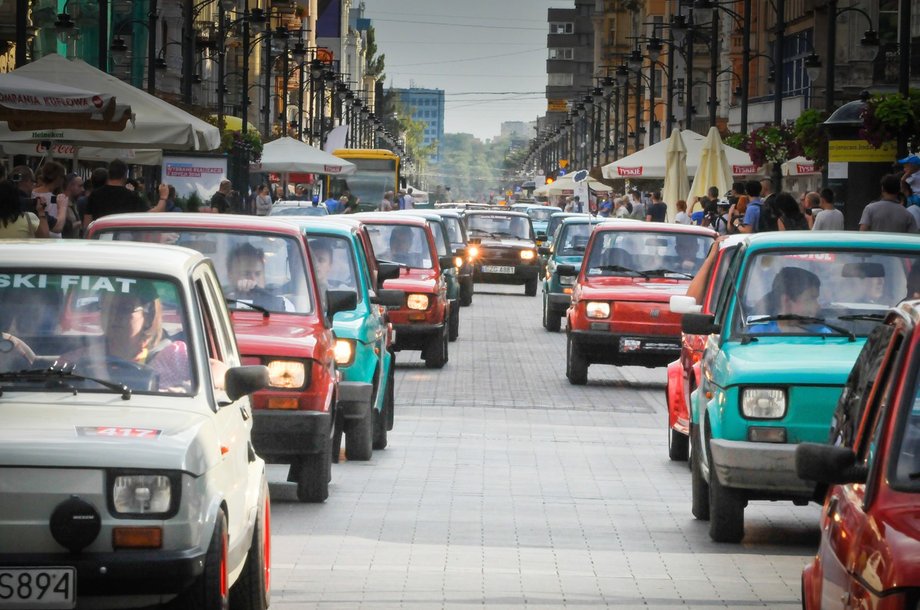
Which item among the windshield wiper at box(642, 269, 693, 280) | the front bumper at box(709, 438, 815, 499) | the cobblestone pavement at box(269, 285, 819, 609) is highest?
the windshield wiper at box(642, 269, 693, 280)

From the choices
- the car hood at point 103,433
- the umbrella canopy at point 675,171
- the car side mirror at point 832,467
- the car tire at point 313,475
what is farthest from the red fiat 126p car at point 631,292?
the umbrella canopy at point 675,171

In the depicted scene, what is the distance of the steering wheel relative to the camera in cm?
746

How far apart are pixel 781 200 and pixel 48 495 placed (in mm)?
17297

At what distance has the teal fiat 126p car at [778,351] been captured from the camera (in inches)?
403

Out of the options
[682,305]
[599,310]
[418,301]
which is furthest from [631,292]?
[682,305]

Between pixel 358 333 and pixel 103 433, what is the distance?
25.0 feet

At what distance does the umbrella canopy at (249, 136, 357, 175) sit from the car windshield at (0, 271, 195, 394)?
129 ft

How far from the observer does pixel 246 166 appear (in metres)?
43.6

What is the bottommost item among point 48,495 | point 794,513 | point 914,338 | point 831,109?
point 794,513

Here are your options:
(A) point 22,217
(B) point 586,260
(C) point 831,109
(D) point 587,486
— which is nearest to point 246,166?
(C) point 831,109

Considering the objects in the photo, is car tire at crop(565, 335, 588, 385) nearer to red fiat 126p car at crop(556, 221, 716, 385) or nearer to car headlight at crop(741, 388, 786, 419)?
red fiat 126p car at crop(556, 221, 716, 385)

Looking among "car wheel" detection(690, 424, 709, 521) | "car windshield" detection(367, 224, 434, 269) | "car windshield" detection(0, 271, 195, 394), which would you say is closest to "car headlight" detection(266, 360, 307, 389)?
"car wheel" detection(690, 424, 709, 521)

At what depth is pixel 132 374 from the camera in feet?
24.6

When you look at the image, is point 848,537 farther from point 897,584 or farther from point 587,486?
point 587,486
